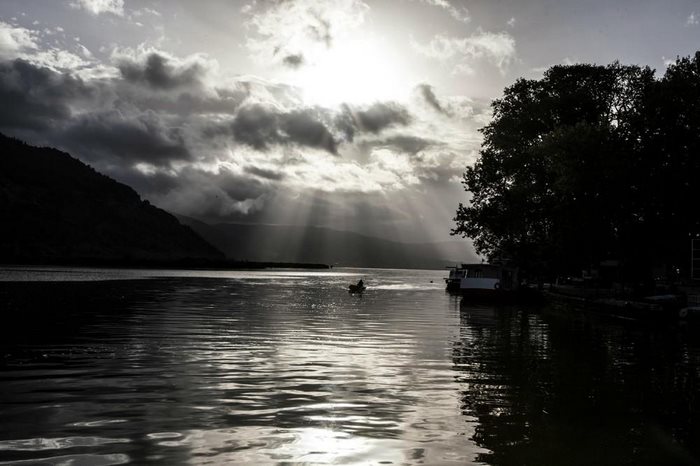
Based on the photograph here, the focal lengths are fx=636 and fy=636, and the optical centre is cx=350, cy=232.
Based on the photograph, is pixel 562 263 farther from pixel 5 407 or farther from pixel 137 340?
pixel 5 407

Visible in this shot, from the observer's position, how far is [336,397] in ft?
50.0

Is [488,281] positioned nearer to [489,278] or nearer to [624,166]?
[489,278]

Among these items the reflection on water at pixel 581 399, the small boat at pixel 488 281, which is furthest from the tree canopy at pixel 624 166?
the reflection on water at pixel 581 399

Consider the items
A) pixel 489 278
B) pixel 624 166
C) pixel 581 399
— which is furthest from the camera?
pixel 489 278

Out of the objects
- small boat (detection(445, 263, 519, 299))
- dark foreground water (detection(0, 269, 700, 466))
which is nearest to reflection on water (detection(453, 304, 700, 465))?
dark foreground water (detection(0, 269, 700, 466))

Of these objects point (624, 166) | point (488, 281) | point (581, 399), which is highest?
point (624, 166)

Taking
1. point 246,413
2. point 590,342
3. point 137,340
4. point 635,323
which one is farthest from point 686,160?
point 246,413

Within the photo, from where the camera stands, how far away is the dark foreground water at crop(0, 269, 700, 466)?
10.6 meters

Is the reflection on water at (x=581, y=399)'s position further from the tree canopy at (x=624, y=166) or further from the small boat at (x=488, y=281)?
the small boat at (x=488, y=281)

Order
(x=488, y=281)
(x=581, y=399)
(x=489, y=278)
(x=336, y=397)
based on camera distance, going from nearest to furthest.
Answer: (x=336, y=397)
(x=581, y=399)
(x=488, y=281)
(x=489, y=278)

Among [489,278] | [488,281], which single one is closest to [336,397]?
[488,281]

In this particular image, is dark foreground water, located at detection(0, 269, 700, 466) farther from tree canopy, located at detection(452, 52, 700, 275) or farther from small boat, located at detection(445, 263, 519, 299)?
small boat, located at detection(445, 263, 519, 299)

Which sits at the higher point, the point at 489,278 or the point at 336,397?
the point at 489,278

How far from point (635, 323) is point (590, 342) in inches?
640
